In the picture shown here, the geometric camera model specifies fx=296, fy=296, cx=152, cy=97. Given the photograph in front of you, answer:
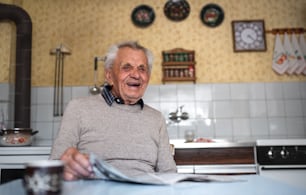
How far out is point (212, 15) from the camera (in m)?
3.13

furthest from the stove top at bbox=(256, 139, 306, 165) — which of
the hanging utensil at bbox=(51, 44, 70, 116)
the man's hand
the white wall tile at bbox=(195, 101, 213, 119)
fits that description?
the hanging utensil at bbox=(51, 44, 70, 116)

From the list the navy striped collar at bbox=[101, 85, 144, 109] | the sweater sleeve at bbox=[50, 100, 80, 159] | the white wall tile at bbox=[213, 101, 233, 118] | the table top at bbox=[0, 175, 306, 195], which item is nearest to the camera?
the table top at bbox=[0, 175, 306, 195]

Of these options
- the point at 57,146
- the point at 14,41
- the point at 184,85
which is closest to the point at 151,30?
the point at 184,85

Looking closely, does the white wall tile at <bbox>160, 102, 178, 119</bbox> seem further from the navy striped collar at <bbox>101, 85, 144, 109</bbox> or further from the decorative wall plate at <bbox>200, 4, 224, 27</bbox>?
the navy striped collar at <bbox>101, 85, 144, 109</bbox>

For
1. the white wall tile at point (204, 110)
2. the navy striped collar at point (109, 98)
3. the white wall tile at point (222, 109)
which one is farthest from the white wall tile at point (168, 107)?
the navy striped collar at point (109, 98)

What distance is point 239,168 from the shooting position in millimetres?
2201

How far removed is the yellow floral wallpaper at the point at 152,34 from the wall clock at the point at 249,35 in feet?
0.17

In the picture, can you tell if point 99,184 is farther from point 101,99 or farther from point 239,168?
point 239,168

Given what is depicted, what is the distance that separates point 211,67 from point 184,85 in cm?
35

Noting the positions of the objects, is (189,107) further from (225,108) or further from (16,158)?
(16,158)

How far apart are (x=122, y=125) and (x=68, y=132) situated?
0.23m

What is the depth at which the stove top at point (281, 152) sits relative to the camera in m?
2.15

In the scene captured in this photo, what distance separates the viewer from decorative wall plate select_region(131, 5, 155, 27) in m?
3.11

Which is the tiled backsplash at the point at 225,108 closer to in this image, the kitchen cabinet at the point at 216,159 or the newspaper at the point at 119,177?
the kitchen cabinet at the point at 216,159
